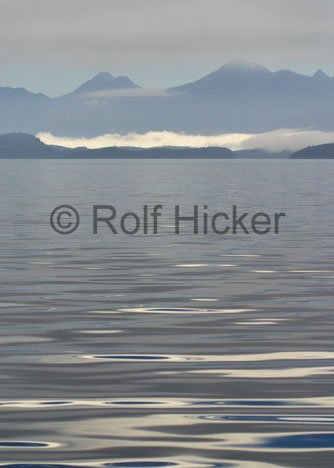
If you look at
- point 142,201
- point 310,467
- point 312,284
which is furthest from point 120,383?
point 142,201

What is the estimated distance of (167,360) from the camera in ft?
63.2

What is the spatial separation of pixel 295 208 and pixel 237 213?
7.94 m

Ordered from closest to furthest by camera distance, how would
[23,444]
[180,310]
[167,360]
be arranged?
[23,444] → [167,360] → [180,310]

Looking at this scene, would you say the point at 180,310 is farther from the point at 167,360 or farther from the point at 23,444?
the point at 23,444

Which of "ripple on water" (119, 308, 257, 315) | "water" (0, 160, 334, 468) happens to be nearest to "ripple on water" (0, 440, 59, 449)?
"water" (0, 160, 334, 468)

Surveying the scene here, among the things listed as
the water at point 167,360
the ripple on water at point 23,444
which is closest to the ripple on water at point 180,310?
the water at point 167,360

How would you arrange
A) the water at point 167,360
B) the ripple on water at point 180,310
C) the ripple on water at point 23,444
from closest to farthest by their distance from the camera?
the ripple on water at point 23,444
the water at point 167,360
the ripple on water at point 180,310

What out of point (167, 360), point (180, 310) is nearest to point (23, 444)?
point (167, 360)

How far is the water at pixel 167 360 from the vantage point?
1373cm

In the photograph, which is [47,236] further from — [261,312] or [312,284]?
[261,312]

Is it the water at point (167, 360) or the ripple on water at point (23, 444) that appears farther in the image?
the water at point (167, 360)

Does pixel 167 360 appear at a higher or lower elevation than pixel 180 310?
lower

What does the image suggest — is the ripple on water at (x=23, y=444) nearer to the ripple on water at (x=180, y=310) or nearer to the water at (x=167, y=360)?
the water at (x=167, y=360)

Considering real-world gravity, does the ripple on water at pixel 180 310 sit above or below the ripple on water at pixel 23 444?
above
